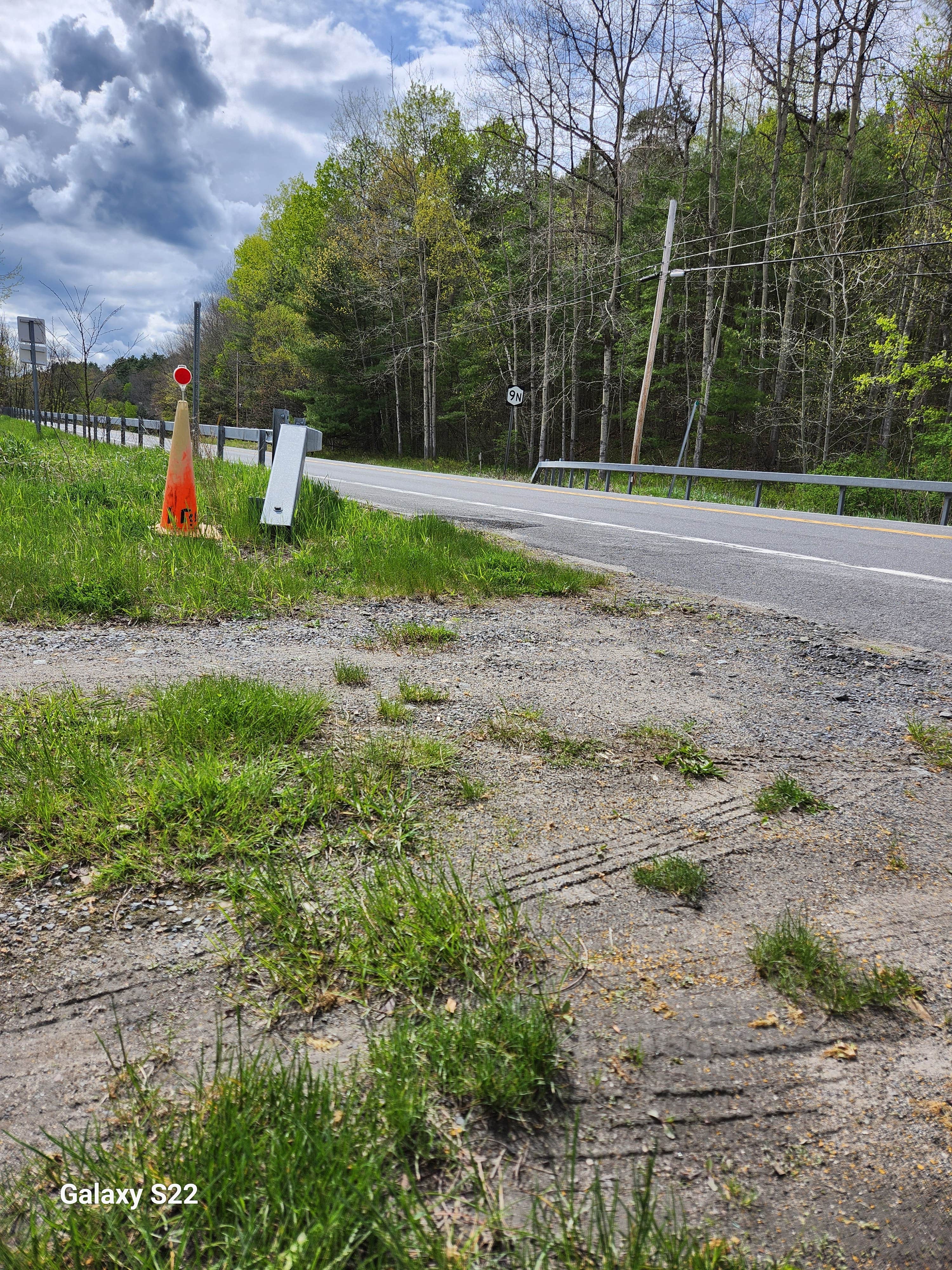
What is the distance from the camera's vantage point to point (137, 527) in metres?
7.04

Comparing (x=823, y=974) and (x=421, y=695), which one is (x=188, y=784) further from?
(x=823, y=974)

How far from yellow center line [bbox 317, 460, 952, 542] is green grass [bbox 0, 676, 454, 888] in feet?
29.5

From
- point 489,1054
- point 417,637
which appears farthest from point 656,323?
point 489,1054

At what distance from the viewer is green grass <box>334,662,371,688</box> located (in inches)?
146

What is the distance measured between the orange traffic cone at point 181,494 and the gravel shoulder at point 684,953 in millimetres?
3383

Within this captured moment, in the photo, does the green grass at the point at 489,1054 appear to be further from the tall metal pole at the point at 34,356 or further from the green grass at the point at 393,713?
the tall metal pole at the point at 34,356

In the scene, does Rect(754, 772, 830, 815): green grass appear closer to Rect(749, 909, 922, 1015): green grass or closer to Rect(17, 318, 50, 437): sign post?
Rect(749, 909, 922, 1015): green grass

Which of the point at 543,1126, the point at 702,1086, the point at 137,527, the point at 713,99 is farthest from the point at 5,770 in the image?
the point at 713,99

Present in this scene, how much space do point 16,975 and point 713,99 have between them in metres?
33.6

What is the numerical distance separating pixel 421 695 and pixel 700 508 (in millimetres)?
10893

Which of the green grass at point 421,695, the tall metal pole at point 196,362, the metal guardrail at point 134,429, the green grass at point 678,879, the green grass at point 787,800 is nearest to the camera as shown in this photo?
the green grass at point 678,879

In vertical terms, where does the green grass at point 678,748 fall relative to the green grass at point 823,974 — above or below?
above

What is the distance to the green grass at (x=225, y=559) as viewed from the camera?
17.0 ft

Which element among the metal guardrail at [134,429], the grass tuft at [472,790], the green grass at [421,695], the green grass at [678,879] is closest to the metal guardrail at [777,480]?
the metal guardrail at [134,429]
